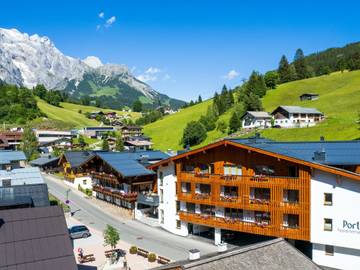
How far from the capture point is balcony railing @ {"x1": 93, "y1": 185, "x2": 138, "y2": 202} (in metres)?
61.0

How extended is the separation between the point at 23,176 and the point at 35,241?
28.8 meters

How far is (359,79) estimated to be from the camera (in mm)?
165125

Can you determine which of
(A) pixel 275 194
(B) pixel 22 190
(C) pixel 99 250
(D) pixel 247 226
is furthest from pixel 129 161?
(A) pixel 275 194

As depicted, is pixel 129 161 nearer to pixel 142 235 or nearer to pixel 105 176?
pixel 105 176

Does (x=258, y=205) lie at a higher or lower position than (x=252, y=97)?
lower

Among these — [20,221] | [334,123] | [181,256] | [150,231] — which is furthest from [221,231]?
[334,123]

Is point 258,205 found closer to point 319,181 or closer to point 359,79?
point 319,181

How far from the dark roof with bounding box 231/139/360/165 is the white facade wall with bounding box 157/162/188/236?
1297cm

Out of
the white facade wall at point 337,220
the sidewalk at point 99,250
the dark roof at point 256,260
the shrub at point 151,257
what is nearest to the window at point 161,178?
the sidewalk at point 99,250

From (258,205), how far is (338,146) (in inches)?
407

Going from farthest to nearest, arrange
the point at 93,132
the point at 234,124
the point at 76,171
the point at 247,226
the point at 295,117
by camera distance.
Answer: the point at 93,132
the point at 234,124
the point at 295,117
the point at 76,171
the point at 247,226

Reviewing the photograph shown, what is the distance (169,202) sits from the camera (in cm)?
5178

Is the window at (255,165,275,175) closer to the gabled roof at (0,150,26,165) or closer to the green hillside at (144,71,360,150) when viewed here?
the gabled roof at (0,150,26,165)

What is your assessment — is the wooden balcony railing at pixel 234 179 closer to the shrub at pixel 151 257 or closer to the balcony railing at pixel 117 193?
the shrub at pixel 151 257
